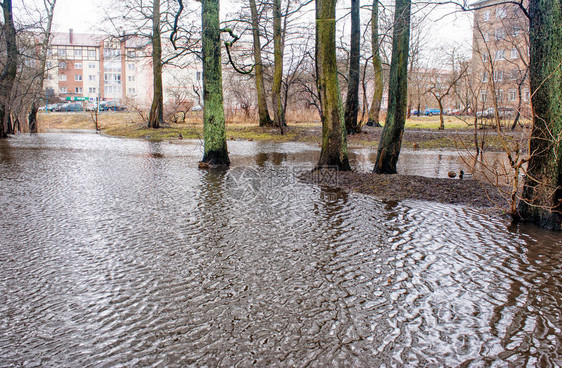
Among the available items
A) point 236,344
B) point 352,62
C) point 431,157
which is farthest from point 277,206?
point 352,62

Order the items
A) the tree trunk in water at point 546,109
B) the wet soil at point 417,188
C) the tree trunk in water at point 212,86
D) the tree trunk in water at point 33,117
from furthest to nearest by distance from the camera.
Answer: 1. the tree trunk in water at point 33,117
2. the tree trunk in water at point 212,86
3. the wet soil at point 417,188
4. the tree trunk in water at point 546,109

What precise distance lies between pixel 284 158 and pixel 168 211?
8458mm

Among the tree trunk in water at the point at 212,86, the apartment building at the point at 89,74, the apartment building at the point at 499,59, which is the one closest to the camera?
the apartment building at the point at 499,59

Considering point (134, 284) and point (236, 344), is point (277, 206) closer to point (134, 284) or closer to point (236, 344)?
point (134, 284)

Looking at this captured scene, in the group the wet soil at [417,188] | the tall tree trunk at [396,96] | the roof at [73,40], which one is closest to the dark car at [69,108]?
the roof at [73,40]

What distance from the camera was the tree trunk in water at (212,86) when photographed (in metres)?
12.0

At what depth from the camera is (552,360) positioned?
118 inches

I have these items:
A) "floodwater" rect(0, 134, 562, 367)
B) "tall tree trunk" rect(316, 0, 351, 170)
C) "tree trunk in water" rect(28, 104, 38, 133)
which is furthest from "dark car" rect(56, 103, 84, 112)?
"floodwater" rect(0, 134, 562, 367)

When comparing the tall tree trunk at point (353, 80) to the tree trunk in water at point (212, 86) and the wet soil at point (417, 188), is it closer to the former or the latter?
the tree trunk in water at point (212, 86)

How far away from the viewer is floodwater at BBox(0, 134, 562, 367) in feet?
9.99

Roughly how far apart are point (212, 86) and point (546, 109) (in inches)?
335

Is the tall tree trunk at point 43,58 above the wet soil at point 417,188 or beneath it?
above

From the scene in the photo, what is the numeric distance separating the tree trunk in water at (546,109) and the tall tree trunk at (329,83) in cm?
483

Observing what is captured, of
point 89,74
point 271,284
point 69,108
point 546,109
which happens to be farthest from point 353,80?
point 89,74
